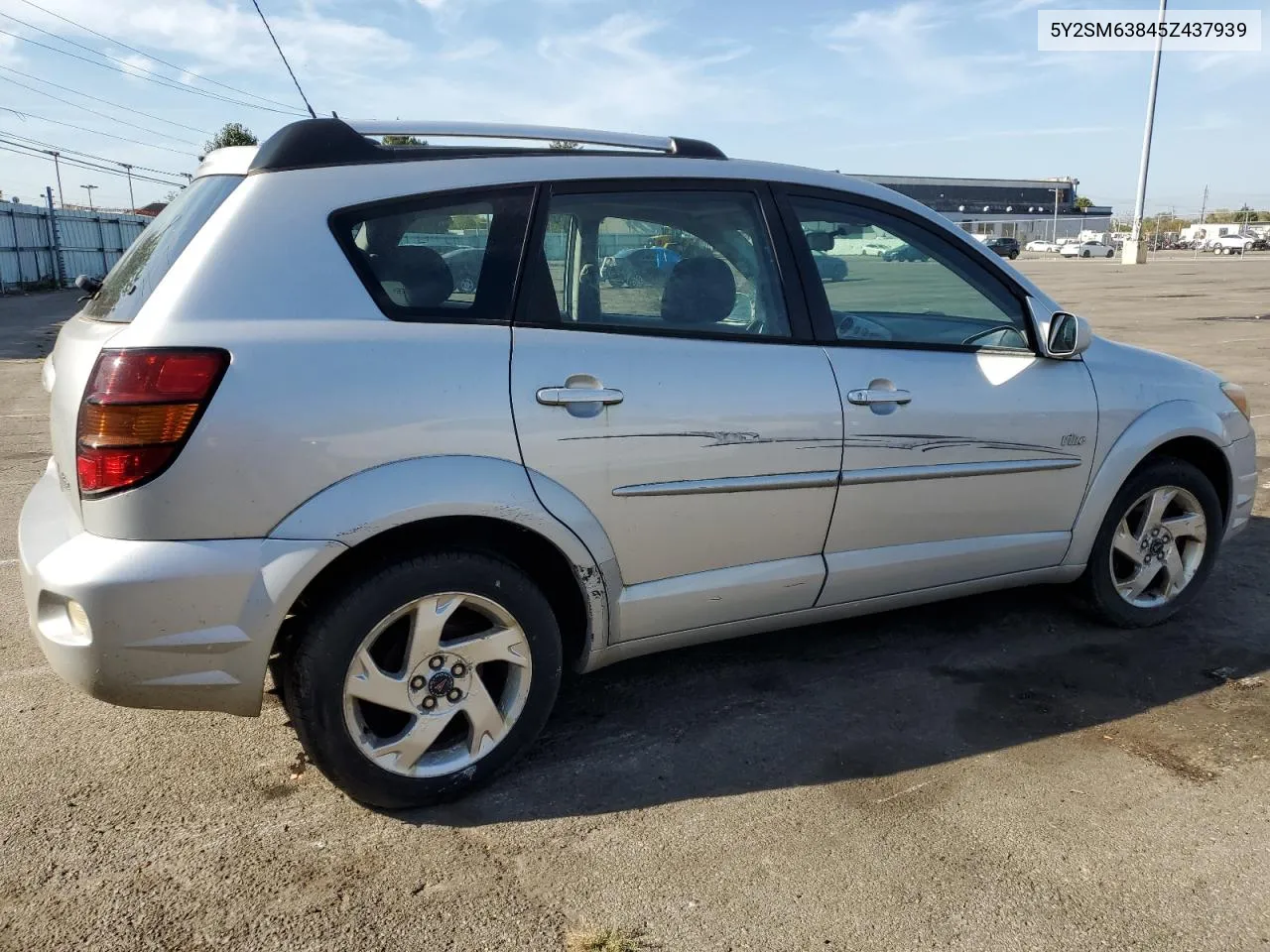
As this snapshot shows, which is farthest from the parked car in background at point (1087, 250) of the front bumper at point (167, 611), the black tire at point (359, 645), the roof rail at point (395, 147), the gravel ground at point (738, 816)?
the front bumper at point (167, 611)

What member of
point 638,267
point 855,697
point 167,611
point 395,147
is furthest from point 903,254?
point 167,611

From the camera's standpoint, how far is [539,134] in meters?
3.12

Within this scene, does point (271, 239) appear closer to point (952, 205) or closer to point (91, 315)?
point (91, 315)

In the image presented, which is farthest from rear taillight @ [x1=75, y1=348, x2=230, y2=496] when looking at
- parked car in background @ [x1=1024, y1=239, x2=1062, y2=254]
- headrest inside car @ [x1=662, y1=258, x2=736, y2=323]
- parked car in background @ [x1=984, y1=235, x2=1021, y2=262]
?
parked car in background @ [x1=1024, y1=239, x2=1062, y2=254]

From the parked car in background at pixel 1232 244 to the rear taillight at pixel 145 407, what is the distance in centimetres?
8036

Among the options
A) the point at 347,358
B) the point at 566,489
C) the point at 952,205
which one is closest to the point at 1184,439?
the point at 566,489

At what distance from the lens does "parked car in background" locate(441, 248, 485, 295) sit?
9.14 feet

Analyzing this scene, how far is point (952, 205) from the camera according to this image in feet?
260

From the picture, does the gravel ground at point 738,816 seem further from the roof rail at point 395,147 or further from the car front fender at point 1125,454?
the roof rail at point 395,147

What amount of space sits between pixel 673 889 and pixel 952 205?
3311 inches

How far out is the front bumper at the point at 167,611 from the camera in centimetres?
242

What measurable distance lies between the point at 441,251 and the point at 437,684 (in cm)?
122

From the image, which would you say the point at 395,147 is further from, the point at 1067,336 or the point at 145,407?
the point at 1067,336

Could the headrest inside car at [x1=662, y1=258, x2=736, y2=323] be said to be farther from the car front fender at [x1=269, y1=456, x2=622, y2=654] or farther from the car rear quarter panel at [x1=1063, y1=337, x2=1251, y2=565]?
the car rear quarter panel at [x1=1063, y1=337, x2=1251, y2=565]
